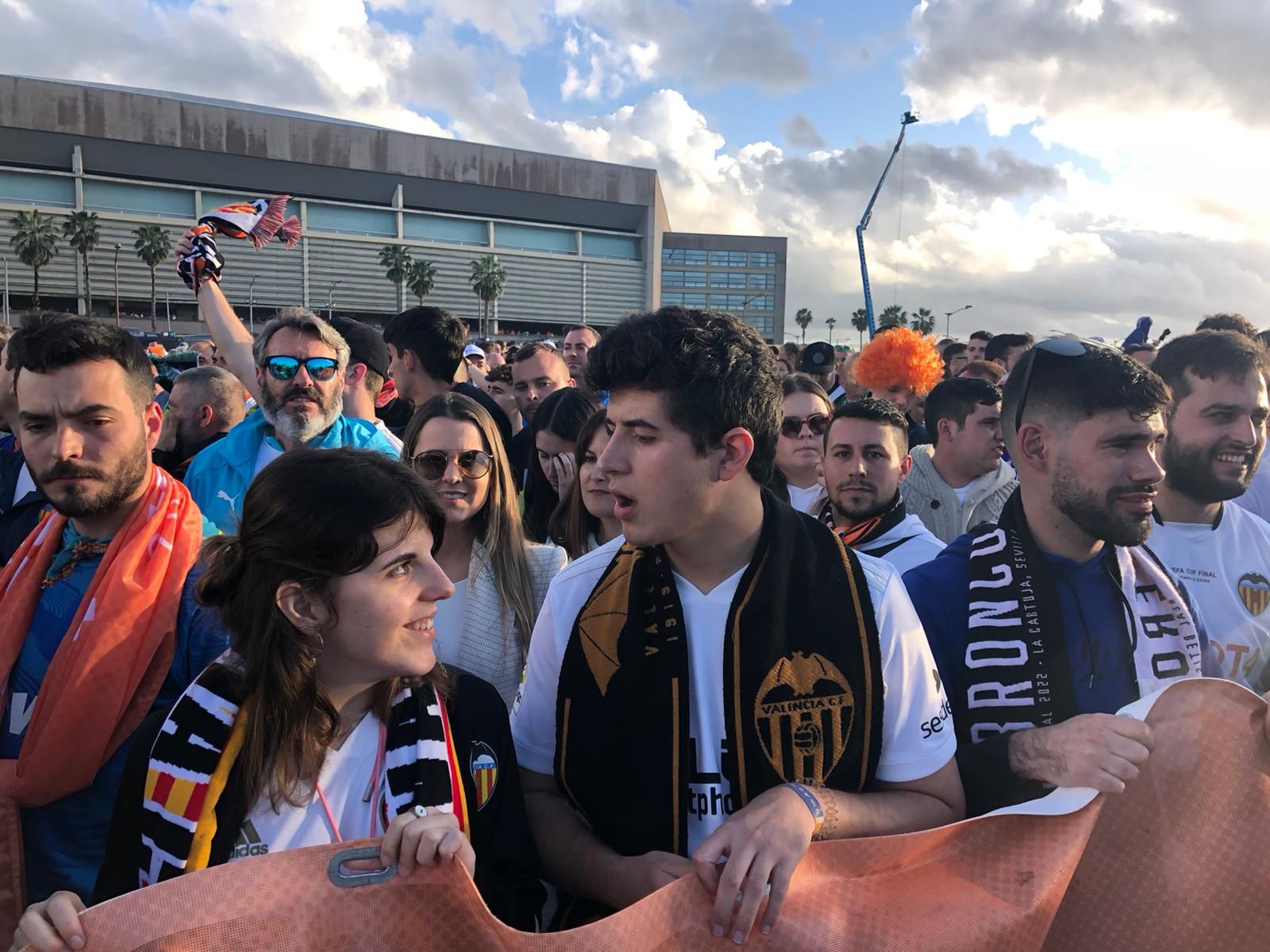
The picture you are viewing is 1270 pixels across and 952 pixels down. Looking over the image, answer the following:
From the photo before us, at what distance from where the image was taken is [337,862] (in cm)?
140

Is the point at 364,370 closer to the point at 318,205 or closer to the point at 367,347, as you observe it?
the point at 367,347

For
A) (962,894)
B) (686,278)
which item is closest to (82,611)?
(962,894)

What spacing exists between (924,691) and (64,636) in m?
2.19

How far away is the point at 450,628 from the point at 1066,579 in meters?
1.85

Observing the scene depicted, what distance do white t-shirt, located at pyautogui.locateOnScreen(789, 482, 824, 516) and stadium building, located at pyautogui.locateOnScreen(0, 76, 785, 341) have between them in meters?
59.1

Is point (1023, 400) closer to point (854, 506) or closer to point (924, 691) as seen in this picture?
point (924, 691)

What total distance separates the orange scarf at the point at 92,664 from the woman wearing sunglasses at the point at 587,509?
59.5 inches

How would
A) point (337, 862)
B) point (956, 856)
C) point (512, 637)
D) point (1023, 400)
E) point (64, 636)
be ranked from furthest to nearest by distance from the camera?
point (512, 637)
point (1023, 400)
point (64, 636)
point (956, 856)
point (337, 862)

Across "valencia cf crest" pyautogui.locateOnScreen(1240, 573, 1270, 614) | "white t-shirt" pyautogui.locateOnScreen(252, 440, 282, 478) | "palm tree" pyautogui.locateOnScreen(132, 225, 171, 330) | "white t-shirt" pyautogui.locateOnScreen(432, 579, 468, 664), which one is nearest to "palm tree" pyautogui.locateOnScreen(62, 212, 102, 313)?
"palm tree" pyautogui.locateOnScreen(132, 225, 171, 330)

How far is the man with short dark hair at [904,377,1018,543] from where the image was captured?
4.75m

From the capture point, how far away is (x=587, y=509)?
12.8ft

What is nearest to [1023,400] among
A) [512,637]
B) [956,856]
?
[956,856]

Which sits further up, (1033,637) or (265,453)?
(265,453)

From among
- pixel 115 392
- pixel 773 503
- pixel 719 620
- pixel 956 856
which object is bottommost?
pixel 956 856
